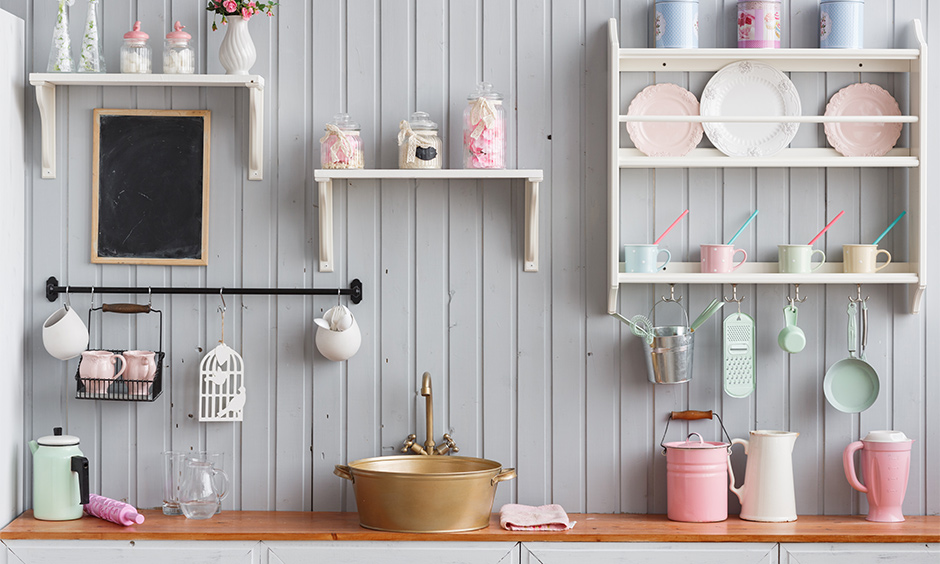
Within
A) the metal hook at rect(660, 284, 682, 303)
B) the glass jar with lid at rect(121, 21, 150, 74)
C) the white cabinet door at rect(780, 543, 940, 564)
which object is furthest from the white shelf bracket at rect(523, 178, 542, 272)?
the glass jar with lid at rect(121, 21, 150, 74)

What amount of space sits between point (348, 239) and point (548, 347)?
61 cm

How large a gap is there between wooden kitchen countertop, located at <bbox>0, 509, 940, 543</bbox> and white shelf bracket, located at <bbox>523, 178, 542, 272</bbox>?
677 mm

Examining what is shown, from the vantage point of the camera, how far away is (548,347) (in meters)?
2.39

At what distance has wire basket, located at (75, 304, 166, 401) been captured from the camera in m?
2.30

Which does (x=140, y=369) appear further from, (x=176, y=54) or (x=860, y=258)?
(x=860, y=258)

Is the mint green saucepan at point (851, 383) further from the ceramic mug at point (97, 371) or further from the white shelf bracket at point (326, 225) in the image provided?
the ceramic mug at point (97, 371)

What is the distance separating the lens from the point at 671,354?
228 centimetres

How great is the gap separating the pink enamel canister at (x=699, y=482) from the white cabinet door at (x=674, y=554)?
0.47 ft

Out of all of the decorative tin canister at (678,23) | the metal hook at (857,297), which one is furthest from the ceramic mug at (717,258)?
the decorative tin canister at (678,23)

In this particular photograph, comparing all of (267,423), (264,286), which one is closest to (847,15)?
(264,286)

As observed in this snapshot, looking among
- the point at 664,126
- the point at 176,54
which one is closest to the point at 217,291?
the point at 176,54

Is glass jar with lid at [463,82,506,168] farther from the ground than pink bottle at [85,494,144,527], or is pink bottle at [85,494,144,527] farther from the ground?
glass jar with lid at [463,82,506,168]

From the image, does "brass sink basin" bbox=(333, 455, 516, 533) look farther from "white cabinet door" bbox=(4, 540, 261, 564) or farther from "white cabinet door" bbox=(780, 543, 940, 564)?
"white cabinet door" bbox=(780, 543, 940, 564)

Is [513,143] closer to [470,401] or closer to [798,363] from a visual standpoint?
[470,401]
